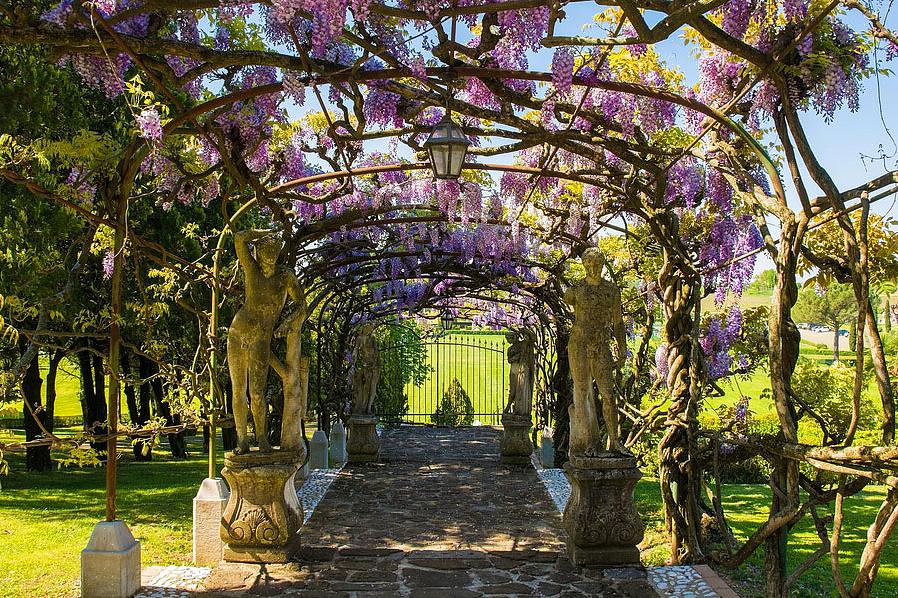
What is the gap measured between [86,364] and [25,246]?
6922 mm

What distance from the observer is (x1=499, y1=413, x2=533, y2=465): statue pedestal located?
A: 1052cm

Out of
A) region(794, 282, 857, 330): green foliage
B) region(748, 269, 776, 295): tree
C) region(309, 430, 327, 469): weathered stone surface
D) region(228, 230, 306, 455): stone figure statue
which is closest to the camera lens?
region(228, 230, 306, 455): stone figure statue

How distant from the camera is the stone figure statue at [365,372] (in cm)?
1095

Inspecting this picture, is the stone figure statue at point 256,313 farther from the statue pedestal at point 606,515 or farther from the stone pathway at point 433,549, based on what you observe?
the statue pedestal at point 606,515

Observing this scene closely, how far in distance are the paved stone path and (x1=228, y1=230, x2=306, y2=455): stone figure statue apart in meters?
1.17

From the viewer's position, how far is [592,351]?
5094 millimetres

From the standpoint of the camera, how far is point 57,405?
28.4 meters

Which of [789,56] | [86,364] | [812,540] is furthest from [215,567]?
[86,364]

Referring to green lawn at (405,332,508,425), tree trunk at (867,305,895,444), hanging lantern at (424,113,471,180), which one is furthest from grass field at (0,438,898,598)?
green lawn at (405,332,508,425)

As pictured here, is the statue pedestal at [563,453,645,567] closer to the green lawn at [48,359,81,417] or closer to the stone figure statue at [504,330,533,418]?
the stone figure statue at [504,330,533,418]

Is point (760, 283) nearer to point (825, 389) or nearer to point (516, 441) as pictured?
point (825, 389)

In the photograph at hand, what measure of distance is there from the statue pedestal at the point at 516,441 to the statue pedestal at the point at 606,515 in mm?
5491

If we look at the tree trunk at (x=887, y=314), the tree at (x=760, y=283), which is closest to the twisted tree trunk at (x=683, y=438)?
the tree trunk at (x=887, y=314)

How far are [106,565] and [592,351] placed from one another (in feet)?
10.2
